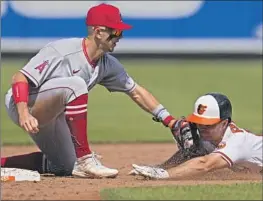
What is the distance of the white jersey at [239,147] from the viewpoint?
20.2 ft

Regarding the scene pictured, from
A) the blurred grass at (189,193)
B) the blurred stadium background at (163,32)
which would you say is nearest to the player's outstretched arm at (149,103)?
the blurred grass at (189,193)

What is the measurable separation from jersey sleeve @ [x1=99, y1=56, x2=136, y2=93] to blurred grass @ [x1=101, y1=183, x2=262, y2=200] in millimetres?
1517

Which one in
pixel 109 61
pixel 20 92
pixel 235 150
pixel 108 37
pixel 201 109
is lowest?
pixel 235 150

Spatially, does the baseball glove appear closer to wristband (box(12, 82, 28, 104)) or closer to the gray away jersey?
the gray away jersey

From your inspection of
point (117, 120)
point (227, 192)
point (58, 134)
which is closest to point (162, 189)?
point (227, 192)

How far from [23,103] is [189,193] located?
1.45m

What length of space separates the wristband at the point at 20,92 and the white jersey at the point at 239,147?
4.43 ft

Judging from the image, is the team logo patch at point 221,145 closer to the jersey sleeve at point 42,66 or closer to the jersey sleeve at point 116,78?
the jersey sleeve at point 116,78

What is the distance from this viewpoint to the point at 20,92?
20.2 feet

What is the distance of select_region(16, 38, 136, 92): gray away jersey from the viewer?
6.37 metres

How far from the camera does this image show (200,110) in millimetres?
6297

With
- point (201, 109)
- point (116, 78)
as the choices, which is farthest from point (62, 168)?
point (201, 109)

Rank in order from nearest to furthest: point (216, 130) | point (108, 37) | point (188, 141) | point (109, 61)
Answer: point (216, 130) < point (108, 37) < point (188, 141) < point (109, 61)

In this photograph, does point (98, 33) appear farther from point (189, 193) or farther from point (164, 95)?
point (164, 95)
